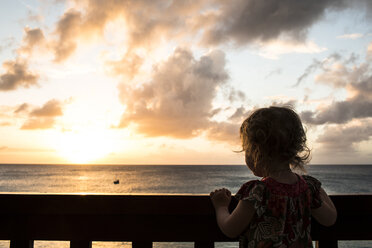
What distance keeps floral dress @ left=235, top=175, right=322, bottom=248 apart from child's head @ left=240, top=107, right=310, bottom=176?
0.09 m

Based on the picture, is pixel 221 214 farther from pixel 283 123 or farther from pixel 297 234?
pixel 283 123

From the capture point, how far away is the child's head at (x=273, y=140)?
1425 millimetres

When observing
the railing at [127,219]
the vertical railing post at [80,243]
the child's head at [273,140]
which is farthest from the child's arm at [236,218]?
the vertical railing post at [80,243]

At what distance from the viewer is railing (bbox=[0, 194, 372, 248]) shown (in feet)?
4.89

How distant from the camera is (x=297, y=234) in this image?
141cm

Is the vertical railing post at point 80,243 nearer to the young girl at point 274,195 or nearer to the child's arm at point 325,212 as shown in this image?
the young girl at point 274,195

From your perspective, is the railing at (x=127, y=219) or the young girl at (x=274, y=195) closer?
the young girl at (x=274, y=195)

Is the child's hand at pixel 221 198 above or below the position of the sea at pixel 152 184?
above

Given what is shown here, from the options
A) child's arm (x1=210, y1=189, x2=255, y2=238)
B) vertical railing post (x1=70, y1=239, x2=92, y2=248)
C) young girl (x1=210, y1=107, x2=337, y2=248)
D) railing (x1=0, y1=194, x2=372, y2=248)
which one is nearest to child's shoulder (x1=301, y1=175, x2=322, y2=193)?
young girl (x1=210, y1=107, x2=337, y2=248)

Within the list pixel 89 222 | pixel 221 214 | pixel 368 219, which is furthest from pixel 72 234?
pixel 368 219

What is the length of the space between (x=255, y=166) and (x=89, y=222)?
873 millimetres

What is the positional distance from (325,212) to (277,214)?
248 millimetres

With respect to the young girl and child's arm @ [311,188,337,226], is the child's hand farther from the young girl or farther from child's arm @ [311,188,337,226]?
child's arm @ [311,188,337,226]

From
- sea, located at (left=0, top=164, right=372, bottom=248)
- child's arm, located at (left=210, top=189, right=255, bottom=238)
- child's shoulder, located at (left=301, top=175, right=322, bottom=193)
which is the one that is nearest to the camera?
child's arm, located at (left=210, top=189, right=255, bottom=238)
